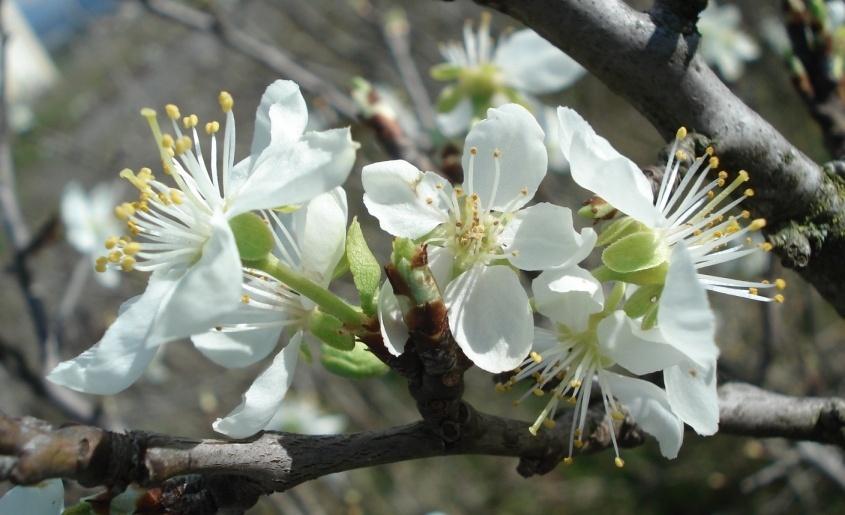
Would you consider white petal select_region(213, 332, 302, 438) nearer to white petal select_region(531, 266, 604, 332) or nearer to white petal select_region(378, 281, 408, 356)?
white petal select_region(378, 281, 408, 356)

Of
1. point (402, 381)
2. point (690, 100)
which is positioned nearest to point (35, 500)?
point (690, 100)

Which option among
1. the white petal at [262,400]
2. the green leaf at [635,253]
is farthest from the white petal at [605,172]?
the white petal at [262,400]

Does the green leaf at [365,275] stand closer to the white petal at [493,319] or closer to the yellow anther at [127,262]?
the white petal at [493,319]

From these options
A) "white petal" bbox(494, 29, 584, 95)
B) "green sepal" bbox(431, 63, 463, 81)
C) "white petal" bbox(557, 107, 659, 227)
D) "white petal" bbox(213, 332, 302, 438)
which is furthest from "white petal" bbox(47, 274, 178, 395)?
"white petal" bbox(494, 29, 584, 95)

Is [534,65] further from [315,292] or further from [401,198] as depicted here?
[315,292]

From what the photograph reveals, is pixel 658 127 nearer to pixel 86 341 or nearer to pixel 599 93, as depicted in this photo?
pixel 86 341

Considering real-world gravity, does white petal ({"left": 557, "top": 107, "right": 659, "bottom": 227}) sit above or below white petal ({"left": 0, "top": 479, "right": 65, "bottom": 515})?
above
